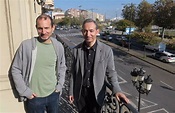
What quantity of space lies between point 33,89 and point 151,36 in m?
30.6

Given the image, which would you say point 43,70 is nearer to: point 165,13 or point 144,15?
point 165,13

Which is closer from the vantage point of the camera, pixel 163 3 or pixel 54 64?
pixel 54 64

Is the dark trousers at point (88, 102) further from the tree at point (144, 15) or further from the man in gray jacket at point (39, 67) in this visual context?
the tree at point (144, 15)

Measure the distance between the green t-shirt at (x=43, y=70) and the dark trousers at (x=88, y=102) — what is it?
461mm

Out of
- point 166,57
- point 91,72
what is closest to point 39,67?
point 91,72

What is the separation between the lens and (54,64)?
2.74 m

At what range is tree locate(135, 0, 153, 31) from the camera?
39.4m

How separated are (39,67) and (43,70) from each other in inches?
2.5

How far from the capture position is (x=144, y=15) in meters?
40.0

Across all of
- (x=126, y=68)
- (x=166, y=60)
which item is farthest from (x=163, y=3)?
(x=126, y=68)

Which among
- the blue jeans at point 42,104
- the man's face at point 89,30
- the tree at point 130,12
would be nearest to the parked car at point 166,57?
the tree at point 130,12

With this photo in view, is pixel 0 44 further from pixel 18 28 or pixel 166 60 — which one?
pixel 166 60

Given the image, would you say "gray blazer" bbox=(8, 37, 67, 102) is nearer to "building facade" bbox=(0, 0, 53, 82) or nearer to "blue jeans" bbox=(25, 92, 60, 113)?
"blue jeans" bbox=(25, 92, 60, 113)

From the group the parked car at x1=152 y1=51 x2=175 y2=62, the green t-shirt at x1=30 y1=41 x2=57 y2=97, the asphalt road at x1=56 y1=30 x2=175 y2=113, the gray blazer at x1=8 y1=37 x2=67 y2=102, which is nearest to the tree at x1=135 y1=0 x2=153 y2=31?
the parked car at x1=152 y1=51 x2=175 y2=62
